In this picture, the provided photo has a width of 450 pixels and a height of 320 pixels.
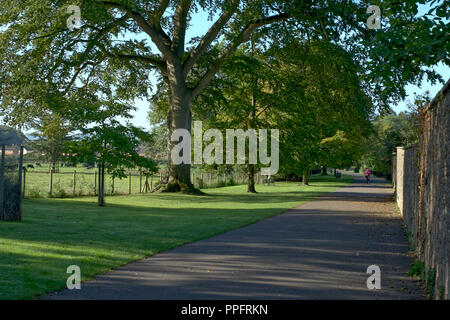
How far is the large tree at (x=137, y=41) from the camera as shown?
79.5 feet

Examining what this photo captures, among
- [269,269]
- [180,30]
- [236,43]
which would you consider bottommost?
[269,269]

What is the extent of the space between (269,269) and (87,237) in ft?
17.9

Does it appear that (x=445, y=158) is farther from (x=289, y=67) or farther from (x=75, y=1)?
(x=289, y=67)

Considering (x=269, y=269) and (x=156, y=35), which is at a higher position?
(x=156, y=35)

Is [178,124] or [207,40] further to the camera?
[178,124]

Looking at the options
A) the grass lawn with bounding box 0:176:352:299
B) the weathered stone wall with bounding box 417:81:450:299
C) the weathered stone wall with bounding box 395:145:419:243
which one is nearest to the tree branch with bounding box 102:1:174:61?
the grass lawn with bounding box 0:176:352:299

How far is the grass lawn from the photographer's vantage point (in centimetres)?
779

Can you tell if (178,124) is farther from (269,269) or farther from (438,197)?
(438,197)

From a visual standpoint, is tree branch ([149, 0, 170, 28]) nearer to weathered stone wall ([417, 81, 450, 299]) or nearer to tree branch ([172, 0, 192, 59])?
tree branch ([172, 0, 192, 59])

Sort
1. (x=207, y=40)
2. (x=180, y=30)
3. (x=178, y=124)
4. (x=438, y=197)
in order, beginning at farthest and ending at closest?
(x=180, y=30) < (x=178, y=124) < (x=207, y=40) < (x=438, y=197)

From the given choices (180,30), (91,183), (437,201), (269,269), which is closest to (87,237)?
(269,269)

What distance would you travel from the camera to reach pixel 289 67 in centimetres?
3544

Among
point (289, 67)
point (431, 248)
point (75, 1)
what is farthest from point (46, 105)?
point (431, 248)

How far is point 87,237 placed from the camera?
12.3m
